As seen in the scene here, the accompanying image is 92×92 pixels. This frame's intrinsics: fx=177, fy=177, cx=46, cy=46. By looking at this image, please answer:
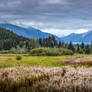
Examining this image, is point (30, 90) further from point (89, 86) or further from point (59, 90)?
point (89, 86)

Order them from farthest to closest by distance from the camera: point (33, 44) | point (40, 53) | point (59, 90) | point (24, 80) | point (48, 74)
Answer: point (33, 44), point (40, 53), point (48, 74), point (24, 80), point (59, 90)

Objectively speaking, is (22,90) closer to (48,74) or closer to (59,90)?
(59,90)

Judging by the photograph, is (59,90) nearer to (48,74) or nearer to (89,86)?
(89,86)

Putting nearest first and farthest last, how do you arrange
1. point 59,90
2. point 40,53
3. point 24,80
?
1. point 59,90
2. point 24,80
3. point 40,53

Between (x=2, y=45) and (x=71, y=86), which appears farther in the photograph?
(x=2, y=45)

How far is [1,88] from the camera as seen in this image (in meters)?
5.48

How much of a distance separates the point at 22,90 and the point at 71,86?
1355 mm

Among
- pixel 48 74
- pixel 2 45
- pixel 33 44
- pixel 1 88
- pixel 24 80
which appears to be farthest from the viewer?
pixel 2 45

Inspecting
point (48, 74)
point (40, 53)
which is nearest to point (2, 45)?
point (40, 53)

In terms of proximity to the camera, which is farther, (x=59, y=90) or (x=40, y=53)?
(x=40, y=53)

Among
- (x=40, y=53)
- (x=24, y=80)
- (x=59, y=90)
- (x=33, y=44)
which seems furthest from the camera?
(x=33, y=44)

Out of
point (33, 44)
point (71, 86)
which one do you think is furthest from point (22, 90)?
point (33, 44)

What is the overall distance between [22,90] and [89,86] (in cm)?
183

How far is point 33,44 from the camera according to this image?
107375 millimetres
